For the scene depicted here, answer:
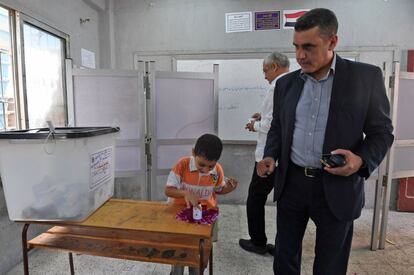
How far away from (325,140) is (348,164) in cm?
14

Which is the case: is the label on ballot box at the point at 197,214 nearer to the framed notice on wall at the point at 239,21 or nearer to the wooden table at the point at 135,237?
the wooden table at the point at 135,237

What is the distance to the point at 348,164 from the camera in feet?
3.22

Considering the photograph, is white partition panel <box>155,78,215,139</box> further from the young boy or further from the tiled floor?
the tiled floor

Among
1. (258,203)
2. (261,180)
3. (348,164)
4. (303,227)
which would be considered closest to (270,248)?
(258,203)

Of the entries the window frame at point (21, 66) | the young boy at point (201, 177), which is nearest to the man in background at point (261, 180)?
the young boy at point (201, 177)

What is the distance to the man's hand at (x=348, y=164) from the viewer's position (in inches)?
38.7

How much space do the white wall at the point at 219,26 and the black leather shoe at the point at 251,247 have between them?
199cm

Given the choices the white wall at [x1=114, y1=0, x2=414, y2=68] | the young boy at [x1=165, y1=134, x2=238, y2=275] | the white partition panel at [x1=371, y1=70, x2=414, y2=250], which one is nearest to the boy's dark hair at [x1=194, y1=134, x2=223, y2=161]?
the young boy at [x1=165, y1=134, x2=238, y2=275]

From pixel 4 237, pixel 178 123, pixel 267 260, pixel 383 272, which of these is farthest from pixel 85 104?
pixel 383 272

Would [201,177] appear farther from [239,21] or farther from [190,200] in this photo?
[239,21]

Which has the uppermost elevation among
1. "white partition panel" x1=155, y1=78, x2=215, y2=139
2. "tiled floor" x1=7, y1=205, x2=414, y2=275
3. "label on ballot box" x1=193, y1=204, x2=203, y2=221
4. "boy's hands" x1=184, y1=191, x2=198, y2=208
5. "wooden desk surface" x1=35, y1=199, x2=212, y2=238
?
"white partition panel" x1=155, y1=78, x2=215, y2=139

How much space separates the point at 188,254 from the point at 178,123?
4.29ft

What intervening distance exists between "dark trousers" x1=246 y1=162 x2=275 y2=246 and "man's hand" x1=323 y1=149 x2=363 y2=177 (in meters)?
1.06

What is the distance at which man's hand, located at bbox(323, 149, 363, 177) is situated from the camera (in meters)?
0.98
